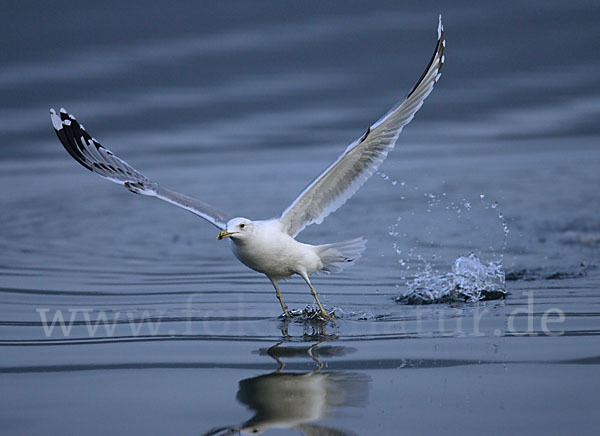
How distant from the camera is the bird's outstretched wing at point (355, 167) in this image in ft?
25.3

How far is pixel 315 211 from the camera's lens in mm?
8133

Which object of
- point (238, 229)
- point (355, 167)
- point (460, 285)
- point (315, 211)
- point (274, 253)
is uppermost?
point (355, 167)

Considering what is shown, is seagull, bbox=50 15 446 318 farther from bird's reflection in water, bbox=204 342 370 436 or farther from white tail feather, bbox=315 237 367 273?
bird's reflection in water, bbox=204 342 370 436

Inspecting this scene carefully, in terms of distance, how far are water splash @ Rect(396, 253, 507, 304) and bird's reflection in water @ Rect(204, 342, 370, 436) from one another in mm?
1943

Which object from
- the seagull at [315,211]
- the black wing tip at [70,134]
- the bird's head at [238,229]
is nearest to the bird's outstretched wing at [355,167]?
the seagull at [315,211]

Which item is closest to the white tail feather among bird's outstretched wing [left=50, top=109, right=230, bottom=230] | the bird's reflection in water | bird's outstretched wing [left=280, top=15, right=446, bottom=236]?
bird's outstretched wing [left=280, top=15, right=446, bottom=236]

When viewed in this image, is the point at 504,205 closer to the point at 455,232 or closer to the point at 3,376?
the point at 455,232

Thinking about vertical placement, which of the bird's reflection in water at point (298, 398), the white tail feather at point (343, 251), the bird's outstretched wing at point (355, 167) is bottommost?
the bird's reflection in water at point (298, 398)

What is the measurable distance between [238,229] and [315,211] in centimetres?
102

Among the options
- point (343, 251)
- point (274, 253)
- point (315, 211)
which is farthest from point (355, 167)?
point (274, 253)

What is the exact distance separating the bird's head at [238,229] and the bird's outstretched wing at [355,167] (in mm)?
559

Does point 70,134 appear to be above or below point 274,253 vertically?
above

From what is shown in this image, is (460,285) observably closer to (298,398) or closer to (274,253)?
(274,253)

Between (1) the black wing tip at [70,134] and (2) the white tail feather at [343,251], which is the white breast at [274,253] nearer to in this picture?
(2) the white tail feather at [343,251]
